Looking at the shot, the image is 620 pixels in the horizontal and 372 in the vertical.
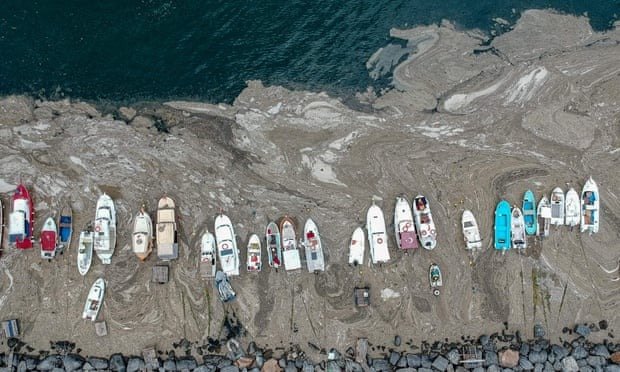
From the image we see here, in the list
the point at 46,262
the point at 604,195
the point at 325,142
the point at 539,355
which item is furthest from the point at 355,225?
the point at 46,262

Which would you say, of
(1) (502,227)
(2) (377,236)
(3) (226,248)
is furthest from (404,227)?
(3) (226,248)

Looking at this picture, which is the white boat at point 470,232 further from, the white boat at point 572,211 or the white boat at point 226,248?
the white boat at point 226,248

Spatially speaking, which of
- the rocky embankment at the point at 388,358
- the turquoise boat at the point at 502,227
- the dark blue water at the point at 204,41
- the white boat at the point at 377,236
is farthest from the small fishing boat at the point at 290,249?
the turquoise boat at the point at 502,227

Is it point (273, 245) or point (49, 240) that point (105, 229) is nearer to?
point (49, 240)

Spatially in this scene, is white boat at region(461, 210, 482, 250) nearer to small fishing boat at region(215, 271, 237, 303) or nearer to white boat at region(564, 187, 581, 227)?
white boat at region(564, 187, 581, 227)

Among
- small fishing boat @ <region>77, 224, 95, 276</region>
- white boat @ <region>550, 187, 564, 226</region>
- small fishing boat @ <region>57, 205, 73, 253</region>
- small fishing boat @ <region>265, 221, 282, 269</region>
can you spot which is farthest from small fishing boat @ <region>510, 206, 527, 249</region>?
small fishing boat @ <region>57, 205, 73, 253</region>

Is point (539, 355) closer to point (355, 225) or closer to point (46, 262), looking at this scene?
point (355, 225)

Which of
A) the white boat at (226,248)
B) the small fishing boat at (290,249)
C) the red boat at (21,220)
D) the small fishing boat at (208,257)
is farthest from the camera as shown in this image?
the small fishing boat at (290,249)
